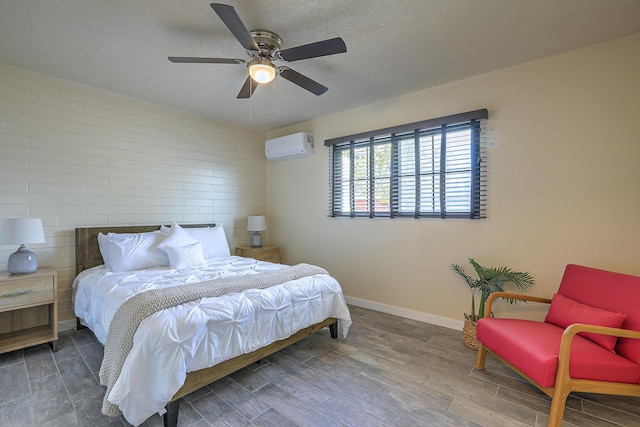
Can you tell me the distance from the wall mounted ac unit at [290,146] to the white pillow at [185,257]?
202cm

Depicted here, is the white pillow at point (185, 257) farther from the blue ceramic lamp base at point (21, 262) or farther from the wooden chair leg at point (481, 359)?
the wooden chair leg at point (481, 359)

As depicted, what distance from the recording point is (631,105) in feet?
7.61

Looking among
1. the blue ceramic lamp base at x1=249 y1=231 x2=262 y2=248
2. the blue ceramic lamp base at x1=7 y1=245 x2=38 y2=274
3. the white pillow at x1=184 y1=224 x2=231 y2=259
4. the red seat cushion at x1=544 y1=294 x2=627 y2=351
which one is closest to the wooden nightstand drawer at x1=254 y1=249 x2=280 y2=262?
the blue ceramic lamp base at x1=249 y1=231 x2=262 y2=248

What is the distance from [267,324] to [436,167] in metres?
2.47

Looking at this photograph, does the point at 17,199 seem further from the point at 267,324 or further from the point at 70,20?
the point at 267,324

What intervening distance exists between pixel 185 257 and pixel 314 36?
256 centimetres

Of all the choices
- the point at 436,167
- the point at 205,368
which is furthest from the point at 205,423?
the point at 436,167

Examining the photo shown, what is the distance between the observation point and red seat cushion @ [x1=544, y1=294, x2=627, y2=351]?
1.88 meters

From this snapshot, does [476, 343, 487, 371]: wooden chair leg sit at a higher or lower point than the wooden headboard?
lower

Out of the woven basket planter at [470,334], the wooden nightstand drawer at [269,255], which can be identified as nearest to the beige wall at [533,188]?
the woven basket planter at [470,334]

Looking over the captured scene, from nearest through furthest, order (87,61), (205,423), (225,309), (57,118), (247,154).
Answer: (205,423) < (225,309) < (87,61) < (57,118) < (247,154)

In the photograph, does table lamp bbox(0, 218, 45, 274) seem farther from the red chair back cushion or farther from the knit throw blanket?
the red chair back cushion

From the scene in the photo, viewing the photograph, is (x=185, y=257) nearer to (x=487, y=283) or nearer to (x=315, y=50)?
(x=315, y=50)

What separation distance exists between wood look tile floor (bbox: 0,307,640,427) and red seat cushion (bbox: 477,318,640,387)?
0.31m
